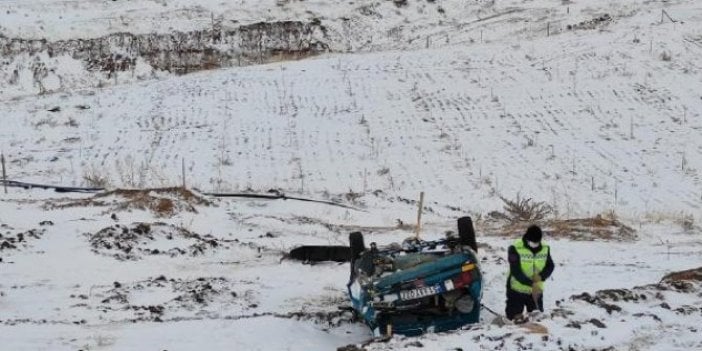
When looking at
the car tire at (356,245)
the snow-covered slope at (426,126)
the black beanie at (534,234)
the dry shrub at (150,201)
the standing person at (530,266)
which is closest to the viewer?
the black beanie at (534,234)

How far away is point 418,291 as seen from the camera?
769 cm

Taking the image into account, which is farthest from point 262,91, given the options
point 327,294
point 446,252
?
point 446,252

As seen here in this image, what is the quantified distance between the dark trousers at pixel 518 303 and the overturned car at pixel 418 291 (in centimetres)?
62

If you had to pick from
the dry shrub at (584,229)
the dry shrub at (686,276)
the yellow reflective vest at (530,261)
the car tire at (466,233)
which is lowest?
the dry shrub at (584,229)

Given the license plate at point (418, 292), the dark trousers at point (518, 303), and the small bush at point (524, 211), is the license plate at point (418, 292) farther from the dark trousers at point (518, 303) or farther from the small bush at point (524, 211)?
the small bush at point (524, 211)

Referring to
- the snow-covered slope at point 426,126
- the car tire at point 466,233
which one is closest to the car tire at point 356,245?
the car tire at point 466,233

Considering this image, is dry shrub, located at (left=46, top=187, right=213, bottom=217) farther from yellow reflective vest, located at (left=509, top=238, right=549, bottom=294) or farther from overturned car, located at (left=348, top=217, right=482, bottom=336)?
yellow reflective vest, located at (left=509, top=238, right=549, bottom=294)

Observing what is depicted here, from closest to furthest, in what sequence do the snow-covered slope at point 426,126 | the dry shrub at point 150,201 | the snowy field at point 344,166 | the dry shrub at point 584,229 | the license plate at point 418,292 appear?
the license plate at point 418,292 → the snowy field at point 344,166 → the dry shrub at point 584,229 → the dry shrub at point 150,201 → the snow-covered slope at point 426,126

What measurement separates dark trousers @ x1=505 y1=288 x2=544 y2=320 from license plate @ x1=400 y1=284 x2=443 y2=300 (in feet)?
3.82

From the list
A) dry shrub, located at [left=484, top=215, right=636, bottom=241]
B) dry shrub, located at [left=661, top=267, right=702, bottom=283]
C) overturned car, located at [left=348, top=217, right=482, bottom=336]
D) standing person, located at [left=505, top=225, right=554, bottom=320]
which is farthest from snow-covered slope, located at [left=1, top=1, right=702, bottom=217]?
overturned car, located at [left=348, top=217, right=482, bottom=336]

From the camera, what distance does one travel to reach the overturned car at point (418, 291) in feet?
25.3

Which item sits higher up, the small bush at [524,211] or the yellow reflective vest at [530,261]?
the yellow reflective vest at [530,261]

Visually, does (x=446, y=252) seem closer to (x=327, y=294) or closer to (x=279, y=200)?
(x=327, y=294)

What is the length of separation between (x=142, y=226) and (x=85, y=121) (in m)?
11.6
